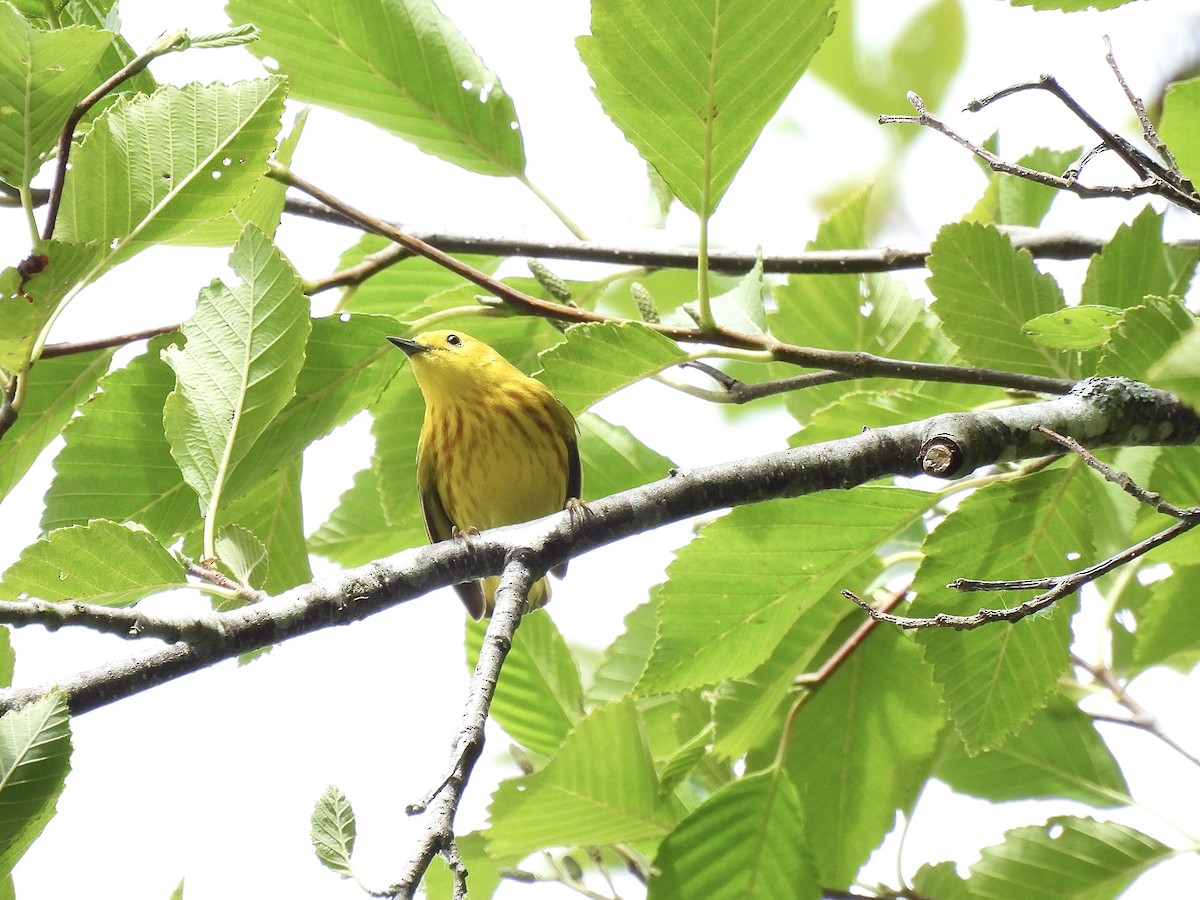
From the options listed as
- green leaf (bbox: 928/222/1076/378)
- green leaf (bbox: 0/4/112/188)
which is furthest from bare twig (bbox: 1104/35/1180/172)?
green leaf (bbox: 0/4/112/188)

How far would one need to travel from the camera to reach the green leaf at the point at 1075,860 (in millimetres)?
2215

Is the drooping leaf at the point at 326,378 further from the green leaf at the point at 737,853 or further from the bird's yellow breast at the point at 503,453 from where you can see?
the bird's yellow breast at the point at 503,453

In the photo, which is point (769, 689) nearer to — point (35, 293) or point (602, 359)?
point (602, 359)

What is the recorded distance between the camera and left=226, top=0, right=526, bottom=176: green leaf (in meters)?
2.30

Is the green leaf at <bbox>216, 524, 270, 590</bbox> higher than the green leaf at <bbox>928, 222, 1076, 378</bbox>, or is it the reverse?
the green leaf at <bbox>928, 222, 1076, 378</bbox>

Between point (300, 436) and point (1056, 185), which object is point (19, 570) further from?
point (1056, 185)

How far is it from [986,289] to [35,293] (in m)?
1.51

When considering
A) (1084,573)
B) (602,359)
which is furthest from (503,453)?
(1084,573)

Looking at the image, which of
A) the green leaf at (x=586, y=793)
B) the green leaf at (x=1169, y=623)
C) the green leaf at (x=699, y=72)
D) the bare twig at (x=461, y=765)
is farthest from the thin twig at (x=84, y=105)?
the green leaf at (x=1169, y=623)

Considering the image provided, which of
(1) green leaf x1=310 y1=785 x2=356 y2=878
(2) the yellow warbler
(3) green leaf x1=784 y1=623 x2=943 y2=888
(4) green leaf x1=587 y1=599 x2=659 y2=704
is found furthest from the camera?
(2) the yellow warbler

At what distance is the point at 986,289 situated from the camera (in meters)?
2.04

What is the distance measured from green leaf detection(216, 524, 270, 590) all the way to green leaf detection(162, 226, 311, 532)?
141mm

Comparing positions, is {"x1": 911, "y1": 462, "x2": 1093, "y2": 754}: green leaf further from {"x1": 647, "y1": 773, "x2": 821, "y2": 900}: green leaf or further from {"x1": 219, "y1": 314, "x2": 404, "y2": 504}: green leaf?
{"x1": 219, "y1": 314, "x2": 404, "y2": 504}: green leaf

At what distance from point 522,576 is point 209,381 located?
62cm
